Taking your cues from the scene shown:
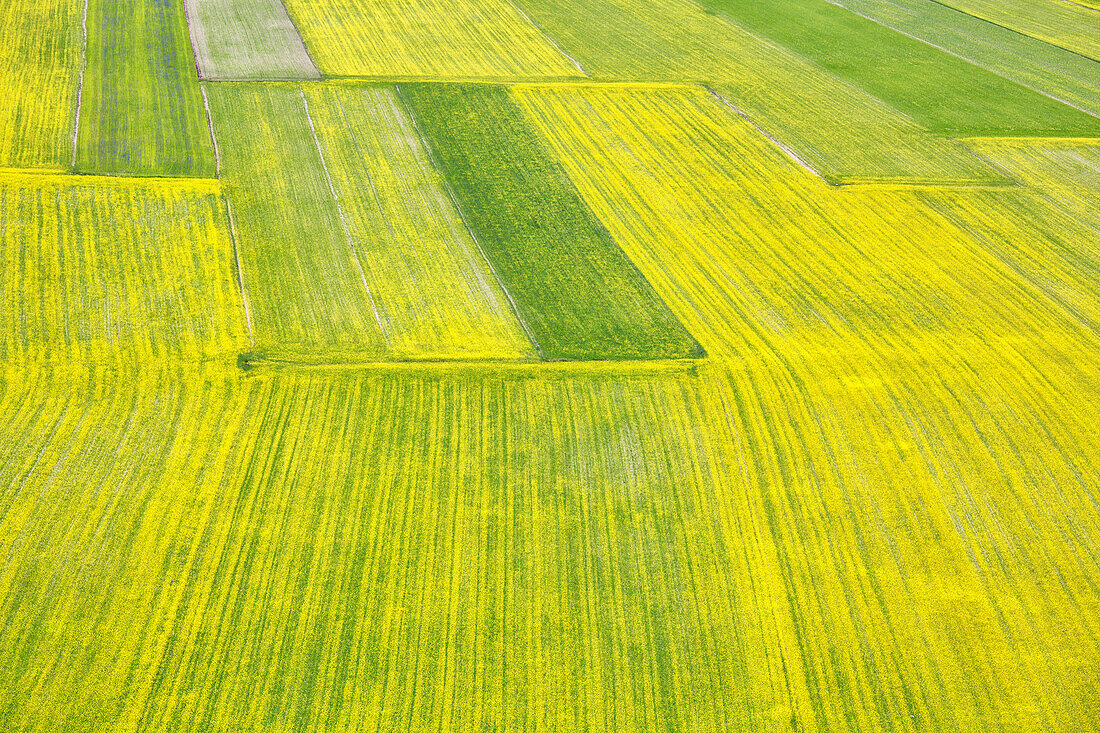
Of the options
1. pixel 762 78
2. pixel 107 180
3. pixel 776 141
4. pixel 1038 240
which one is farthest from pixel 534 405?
pixel 762 78

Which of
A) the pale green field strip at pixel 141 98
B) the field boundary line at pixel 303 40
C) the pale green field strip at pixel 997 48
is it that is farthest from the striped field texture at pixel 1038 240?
the pale green field strip at pixel 141 98

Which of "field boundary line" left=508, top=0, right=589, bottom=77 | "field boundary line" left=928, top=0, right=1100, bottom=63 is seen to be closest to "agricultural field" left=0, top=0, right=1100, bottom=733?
"field boundary line" left=508, top=0, right=589, bottom=77

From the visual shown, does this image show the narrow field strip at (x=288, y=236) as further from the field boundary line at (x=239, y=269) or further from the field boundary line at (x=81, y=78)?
the field boundary line at (x=81, y=78)

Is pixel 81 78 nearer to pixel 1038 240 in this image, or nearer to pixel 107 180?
pixel 107 180

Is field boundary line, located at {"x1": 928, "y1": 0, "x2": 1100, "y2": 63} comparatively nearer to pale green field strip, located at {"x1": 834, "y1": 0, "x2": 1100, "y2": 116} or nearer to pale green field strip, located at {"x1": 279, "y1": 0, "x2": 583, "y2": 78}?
pale green field strip, located at {"x1": 834, "y1": 0, "x2": 1100, "y2": 116}

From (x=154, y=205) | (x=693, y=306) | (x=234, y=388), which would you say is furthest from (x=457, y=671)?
(x=154, y=205)

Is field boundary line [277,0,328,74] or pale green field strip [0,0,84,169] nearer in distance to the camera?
pale green field strip [0,0,84,169]
